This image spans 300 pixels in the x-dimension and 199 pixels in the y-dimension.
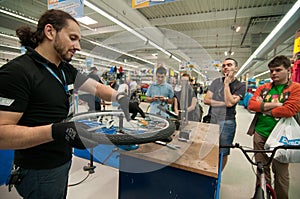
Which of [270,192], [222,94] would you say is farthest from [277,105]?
[270,192]

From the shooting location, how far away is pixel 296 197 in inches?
66.2

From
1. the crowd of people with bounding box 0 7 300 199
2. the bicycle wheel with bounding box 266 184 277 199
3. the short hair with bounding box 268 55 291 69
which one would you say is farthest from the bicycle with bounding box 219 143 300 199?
the short hair with bounding box 268 55 291 69

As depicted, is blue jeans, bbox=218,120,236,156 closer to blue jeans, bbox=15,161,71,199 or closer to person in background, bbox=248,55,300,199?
person in background, bbox=248,55,300,199

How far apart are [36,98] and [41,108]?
0.05 m

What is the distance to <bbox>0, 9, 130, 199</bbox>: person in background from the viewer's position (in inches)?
22.8

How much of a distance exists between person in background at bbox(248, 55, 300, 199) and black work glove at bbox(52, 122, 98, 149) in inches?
59.9

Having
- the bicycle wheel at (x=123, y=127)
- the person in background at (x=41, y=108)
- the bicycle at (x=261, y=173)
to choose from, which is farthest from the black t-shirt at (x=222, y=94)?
the person in background at (x=41, y=108)

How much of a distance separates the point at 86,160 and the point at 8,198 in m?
0.96

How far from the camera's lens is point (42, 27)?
30.6 inches

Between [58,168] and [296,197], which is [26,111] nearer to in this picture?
[58,168]

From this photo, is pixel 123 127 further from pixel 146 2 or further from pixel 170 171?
pixel 146 2

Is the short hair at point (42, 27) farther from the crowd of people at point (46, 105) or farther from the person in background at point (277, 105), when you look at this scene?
the person in background at point (277, 105)

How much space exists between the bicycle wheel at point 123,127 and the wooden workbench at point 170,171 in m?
0.14

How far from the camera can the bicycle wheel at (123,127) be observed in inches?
25.6
